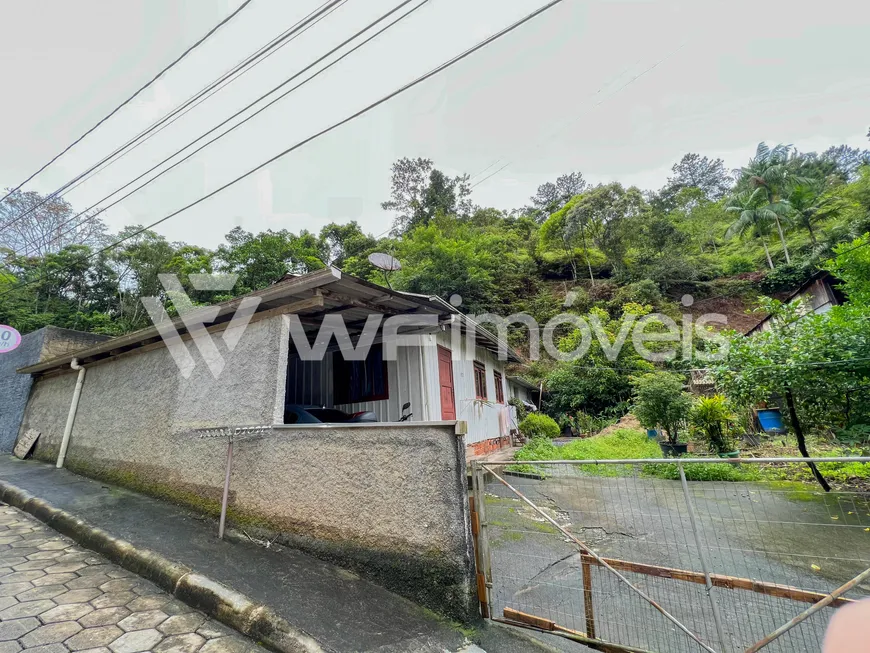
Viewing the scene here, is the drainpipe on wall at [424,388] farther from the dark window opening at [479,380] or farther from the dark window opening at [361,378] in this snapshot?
the dark window opening at [479,380]

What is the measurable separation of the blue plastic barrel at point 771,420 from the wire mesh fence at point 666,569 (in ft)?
18.4

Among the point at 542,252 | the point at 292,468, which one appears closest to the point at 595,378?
the point at 542,252

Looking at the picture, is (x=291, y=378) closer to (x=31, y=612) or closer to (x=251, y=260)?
(x=31, y=612)

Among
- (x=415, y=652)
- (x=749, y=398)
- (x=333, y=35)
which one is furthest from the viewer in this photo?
(x=749, y=398)

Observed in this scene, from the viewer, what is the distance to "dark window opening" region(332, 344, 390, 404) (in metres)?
6.16

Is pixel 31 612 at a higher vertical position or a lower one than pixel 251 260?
lower

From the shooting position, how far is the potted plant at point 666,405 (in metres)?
9.06

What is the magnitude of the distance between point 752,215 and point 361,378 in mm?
32164

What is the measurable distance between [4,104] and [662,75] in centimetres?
1033

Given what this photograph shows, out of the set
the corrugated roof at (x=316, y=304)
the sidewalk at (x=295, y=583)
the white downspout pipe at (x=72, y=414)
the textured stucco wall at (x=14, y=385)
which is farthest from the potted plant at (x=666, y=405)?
the textured stucco wall at (x=14, y=385)

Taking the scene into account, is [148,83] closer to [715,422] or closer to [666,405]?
[666,405]

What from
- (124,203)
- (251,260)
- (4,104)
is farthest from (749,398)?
(251,260)

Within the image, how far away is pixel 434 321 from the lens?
5.34 meters

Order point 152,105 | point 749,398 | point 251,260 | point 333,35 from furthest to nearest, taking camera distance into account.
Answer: point 251,260 → point 749,398 → point 152,105 → point 333,35
